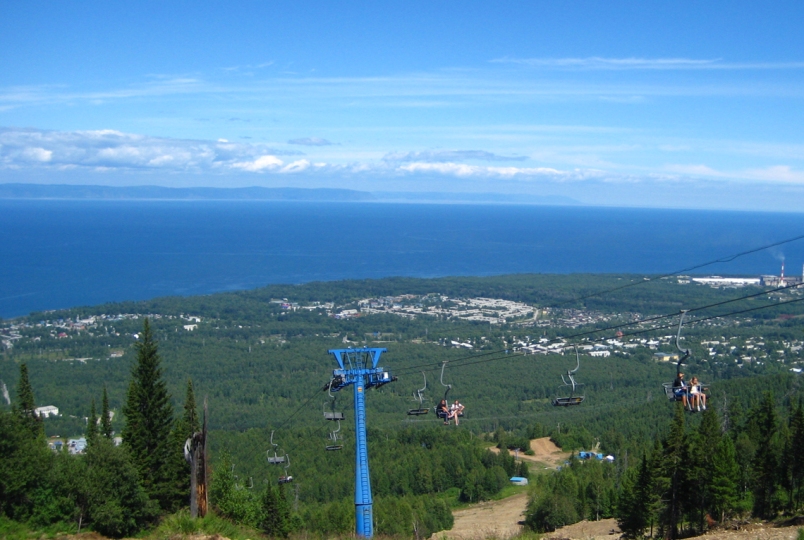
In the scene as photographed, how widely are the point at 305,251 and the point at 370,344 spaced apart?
7825cm

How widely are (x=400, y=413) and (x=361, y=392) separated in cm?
2603

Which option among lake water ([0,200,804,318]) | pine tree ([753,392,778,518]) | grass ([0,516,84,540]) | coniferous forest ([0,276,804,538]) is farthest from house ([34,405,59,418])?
lake water ([0,200,804,318])

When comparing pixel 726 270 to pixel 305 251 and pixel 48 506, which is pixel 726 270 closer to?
pixel 305 251

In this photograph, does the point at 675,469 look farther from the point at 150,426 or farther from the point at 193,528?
the point at 193,528

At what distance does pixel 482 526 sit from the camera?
2184 cm

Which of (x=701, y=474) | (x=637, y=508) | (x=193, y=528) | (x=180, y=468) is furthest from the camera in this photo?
(x=701, y=474)

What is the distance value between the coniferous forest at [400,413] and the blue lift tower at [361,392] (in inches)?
24.2

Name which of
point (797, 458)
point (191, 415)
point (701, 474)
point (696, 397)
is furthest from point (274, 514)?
point (797, 458)

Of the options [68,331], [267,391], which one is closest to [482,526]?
[267,391]

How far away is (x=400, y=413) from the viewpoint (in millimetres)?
40688

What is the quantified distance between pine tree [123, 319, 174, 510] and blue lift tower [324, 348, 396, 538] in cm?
395

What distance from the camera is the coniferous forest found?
1614cm

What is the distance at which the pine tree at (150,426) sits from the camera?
634 inches

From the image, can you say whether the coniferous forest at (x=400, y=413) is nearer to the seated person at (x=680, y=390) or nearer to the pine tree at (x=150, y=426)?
the pine tree at (x=150, y=426)
